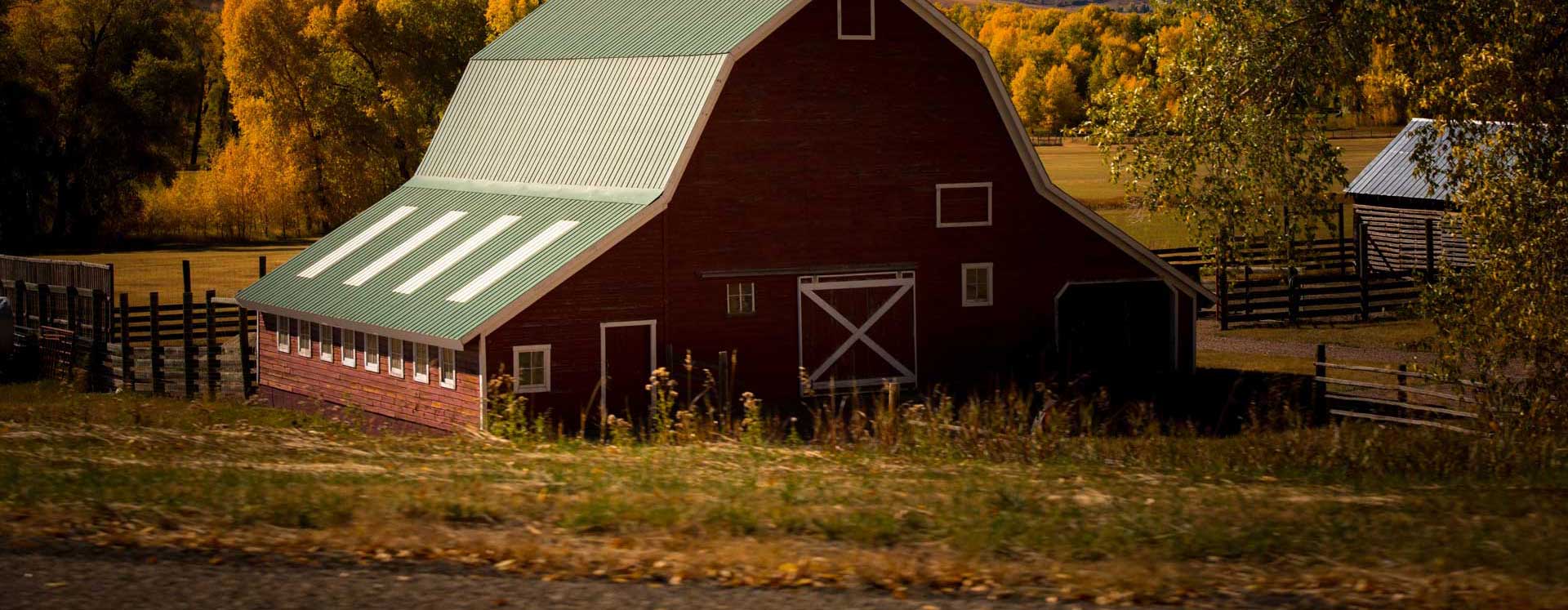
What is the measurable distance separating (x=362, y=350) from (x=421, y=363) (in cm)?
225

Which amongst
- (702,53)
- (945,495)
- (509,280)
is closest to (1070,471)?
(945,495)

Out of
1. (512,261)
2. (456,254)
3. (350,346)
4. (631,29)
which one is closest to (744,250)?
(512,261)

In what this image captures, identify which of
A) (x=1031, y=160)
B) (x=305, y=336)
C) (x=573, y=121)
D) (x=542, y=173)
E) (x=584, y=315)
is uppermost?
(x=573, y=121)

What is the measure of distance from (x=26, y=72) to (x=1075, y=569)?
72.0 meters

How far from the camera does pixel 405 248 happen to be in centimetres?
3225

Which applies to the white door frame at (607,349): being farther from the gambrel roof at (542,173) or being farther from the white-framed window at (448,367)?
the white-framed window at (448,367)

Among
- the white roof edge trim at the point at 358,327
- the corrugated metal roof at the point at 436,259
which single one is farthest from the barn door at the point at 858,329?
the white roof edge trim at the point at 358,327

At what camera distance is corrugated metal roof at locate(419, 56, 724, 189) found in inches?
1176

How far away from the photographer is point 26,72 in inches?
2857

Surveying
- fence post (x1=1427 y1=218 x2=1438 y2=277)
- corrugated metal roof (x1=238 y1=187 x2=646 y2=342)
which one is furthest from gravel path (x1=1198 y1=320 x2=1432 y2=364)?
corrugated metal roof (x1=238 y1=187 x2=646 y2=342)

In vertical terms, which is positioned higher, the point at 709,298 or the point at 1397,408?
the point at 709,298

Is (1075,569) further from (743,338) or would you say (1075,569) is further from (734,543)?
(743,338)

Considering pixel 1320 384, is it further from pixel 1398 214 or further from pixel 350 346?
pixel 1398 214

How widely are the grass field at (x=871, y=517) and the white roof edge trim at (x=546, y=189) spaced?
51.7ft
